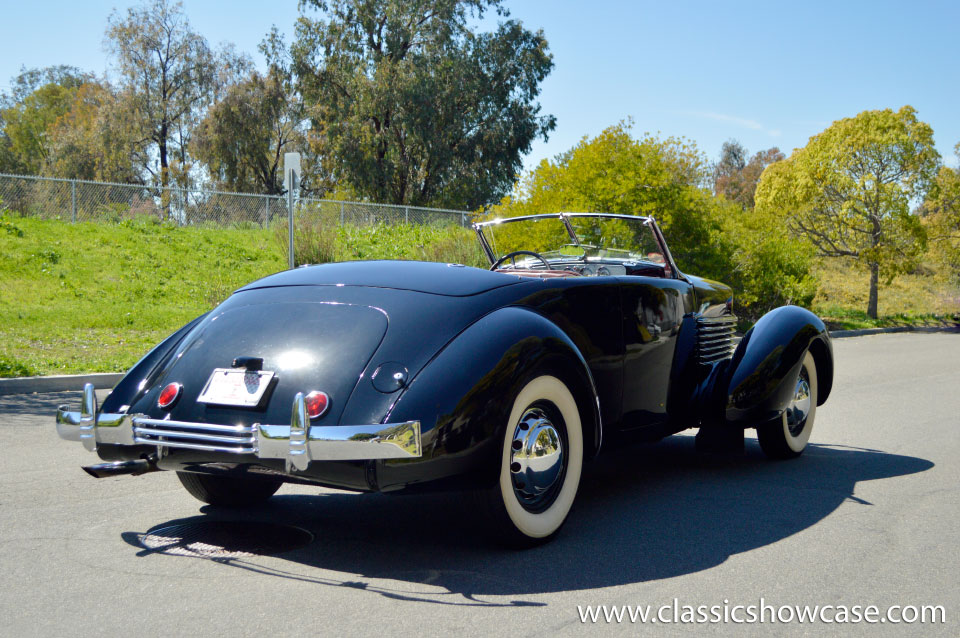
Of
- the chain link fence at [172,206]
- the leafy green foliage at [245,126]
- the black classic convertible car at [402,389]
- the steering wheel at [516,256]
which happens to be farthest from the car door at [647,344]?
the leafy green foliage at [245,126]

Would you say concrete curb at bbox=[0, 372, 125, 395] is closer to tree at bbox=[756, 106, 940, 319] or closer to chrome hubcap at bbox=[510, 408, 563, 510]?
chrome hubcap at bbox=[510, 408, 563, 510]

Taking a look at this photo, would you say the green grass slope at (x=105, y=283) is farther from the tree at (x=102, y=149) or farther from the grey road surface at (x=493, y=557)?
the tree at (x=102, y=149)

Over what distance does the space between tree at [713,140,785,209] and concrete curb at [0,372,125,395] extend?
68285 mm

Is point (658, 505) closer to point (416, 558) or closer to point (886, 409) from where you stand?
point (416, 558)

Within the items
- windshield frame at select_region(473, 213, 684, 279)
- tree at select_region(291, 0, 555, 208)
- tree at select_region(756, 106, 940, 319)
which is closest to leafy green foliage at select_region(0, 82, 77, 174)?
tree at select_region(291, 0, 555, 208)

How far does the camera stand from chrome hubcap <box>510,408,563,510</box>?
3637 millimetres

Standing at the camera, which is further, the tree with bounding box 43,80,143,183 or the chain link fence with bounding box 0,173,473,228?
the tree with bounding box 43,80,143,183

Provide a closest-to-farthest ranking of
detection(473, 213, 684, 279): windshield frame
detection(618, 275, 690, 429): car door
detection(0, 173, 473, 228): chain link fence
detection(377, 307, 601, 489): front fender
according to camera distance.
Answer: detection(377, 307, 601, 489): front fender < detection(618, 275, 690, 429): car door < detection(473, 213, 684, 279): windshield frame < detection(0, 173, 473, 228): chain link fence

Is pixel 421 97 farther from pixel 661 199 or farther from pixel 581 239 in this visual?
pixel 581 239

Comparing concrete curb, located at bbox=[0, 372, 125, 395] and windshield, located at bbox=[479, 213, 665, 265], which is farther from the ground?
windshield, located at bbox=[479, 213, 665, 265]

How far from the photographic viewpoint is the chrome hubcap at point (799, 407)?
5.67 metres

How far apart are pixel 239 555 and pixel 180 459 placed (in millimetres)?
479

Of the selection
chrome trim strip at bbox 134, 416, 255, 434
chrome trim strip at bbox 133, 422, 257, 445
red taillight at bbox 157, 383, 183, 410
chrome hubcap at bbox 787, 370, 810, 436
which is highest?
red taillight at bbox 157, 383, 183, 410

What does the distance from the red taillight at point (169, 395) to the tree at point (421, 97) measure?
32.6m
